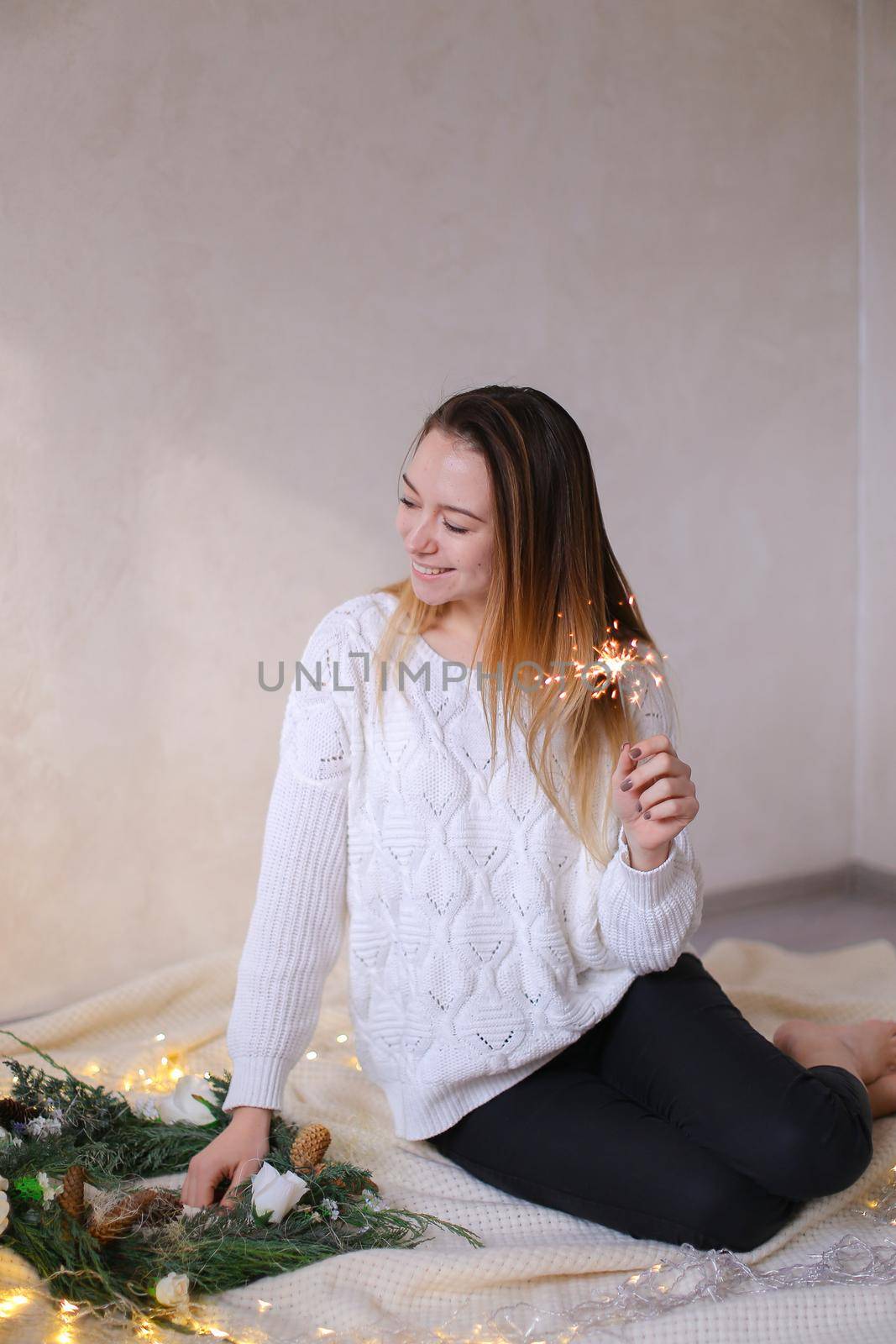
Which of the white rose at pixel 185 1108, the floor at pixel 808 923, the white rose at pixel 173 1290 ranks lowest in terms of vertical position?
the floor at pixel 808 923

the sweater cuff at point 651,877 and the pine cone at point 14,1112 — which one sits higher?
the sweater cuff at point 651,877

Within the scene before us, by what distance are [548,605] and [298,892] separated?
44 cm

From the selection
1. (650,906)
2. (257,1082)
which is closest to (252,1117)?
(257,1082)

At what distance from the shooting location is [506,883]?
1417 mm

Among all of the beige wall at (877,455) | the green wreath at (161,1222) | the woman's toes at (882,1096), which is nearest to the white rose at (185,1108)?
the green wreath at (161,1222)

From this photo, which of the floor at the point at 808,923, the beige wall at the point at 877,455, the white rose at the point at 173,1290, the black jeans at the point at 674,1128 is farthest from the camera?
the beige wall at the point at 877,455

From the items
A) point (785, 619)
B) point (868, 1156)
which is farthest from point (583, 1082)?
point (785, 619)

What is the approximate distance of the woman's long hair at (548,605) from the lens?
1374 mm

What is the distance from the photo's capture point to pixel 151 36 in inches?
81.5

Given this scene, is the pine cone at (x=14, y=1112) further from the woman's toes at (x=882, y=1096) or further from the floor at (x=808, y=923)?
the floor at (x=808, y=923)

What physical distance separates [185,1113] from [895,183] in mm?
2463

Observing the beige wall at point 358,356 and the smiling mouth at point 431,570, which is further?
the beige wall at point 358,356

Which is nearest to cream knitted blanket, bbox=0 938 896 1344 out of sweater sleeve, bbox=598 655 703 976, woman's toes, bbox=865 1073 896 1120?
woman's toes, bbox=865 1073 896 1120

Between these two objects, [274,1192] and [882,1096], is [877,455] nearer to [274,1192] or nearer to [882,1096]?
[882,1096]
